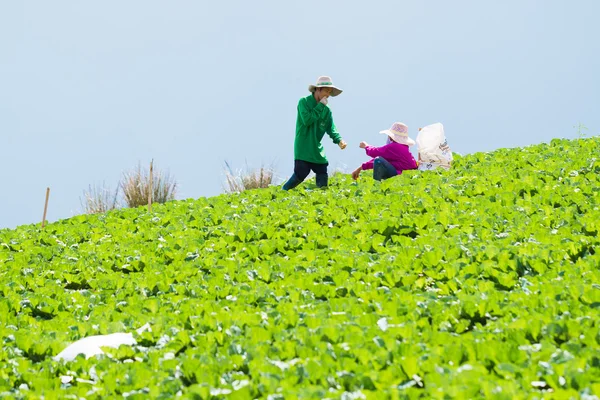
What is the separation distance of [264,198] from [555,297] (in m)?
7.11

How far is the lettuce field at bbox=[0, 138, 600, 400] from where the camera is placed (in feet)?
11.8

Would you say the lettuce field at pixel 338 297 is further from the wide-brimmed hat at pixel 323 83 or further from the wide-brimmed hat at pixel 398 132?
the wide-brimmed hat at pixel 323 83

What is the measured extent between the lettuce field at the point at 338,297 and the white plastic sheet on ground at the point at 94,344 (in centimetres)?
13

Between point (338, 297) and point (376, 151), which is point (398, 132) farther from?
point (338, 297)

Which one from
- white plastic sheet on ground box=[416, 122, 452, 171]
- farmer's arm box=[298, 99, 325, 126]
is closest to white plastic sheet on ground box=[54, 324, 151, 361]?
farmer's arm box=[298, 99, 325, 126]

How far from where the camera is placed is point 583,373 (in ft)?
10.8

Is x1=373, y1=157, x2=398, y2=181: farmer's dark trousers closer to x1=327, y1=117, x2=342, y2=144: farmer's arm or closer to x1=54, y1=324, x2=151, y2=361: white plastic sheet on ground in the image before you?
x1=327, y1=117, x2=342, y2=144: farmer's arm

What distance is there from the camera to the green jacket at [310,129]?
36.3ft

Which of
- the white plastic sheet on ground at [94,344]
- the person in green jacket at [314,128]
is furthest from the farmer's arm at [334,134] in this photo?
the white plastic sheet on ground at [94,344]

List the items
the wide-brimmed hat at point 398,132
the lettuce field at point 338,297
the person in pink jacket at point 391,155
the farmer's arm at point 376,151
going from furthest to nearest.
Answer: the farmer's arm at point 376,151 → the person in pink jacket at point 391,155 → the wide-brimmed hat at point 398,132 → the lettuce field at point 338,297

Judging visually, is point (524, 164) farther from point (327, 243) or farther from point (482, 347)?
point (482, 347)

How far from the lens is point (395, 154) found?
11586 mm

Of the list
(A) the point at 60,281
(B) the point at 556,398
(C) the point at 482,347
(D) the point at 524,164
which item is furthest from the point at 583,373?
(D) the point at 524,164

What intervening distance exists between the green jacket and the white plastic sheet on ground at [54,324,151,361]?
6597 millimetres
